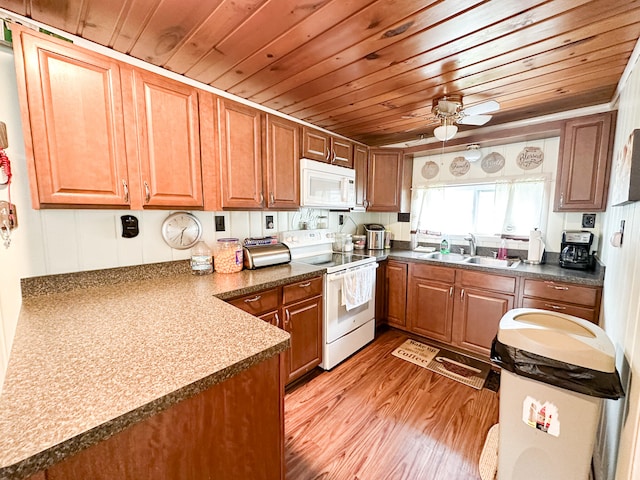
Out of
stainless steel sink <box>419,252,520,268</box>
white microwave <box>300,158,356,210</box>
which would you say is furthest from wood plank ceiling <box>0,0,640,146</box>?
stainless steel sink <box>419,252,520,268</box>

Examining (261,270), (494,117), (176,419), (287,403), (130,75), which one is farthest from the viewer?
(494,117)

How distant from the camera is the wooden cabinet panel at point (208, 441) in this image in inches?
23.9

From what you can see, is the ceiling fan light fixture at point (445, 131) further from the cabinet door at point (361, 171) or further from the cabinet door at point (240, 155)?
the cabinet door at point (240, 155)

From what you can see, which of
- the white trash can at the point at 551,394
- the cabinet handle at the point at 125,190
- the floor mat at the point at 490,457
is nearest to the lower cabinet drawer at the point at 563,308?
the white trash can at the point at 551,394

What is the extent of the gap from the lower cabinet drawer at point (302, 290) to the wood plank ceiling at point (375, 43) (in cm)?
138

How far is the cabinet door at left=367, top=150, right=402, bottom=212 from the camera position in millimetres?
3055

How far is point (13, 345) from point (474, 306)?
113 inches

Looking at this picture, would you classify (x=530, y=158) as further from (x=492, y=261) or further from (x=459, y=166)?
(x=492, y=261)

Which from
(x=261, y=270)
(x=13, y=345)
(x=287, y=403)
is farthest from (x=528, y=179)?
(x=13, y=345)

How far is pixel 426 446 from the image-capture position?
1.55 meters

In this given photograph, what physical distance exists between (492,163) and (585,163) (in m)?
0.77

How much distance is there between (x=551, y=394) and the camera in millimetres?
1139

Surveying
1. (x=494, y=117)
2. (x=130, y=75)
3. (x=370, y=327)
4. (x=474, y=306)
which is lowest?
(x=370, y=327)

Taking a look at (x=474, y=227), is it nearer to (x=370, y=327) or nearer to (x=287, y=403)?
(x=370, y=327)
